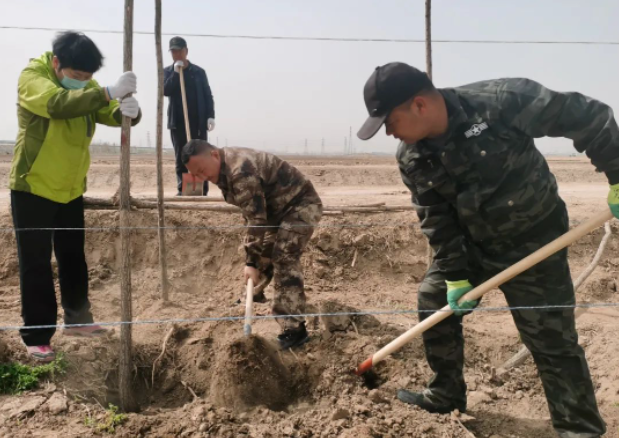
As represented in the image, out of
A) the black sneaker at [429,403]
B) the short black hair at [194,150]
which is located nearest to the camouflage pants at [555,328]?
the black sneaker at [429,403]

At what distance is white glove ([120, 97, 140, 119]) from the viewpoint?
9.80 feet

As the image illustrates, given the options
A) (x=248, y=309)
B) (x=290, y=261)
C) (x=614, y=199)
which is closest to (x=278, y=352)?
(x=248, y=309)

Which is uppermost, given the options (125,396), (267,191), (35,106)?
(35,106)

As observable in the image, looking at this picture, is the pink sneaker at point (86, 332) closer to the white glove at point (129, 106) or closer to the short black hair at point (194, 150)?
the short black hair at point (194, 150)

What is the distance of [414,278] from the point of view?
5715 millimetres

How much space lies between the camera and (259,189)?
3.53 metres

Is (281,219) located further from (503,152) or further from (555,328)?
(555,328)

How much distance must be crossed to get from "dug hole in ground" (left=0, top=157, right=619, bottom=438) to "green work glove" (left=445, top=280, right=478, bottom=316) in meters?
0.71

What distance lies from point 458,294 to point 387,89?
116 centimetres

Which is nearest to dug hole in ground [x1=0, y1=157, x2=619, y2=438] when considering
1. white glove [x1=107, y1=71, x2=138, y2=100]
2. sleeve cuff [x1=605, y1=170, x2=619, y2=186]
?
sleeve cuff [x1=605, y1=170, x2=619, y2=186]

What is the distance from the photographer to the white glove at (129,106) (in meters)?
2.99

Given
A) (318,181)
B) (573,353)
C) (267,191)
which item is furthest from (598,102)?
(318,181)

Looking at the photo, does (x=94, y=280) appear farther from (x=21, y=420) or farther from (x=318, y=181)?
(x=318, y=181)

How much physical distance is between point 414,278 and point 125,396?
11.3 feet
